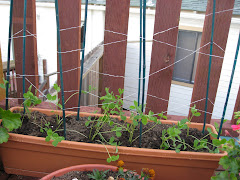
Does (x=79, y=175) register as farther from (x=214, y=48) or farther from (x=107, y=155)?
(x=214, y=48)

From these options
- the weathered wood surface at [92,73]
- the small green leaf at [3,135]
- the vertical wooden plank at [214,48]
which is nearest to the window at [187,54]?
the weathered wood surface at [92,73]

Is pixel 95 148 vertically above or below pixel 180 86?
above

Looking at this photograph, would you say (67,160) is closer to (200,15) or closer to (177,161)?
(177,161)

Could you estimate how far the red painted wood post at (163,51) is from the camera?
1.24 meters

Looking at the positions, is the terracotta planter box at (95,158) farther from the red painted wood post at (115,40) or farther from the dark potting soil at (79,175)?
the red painted wood post at (115,40)

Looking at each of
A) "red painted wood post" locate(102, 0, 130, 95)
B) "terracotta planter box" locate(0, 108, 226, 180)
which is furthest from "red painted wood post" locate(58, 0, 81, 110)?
"terracotta planter box" locate(0, 108, 226, 180)

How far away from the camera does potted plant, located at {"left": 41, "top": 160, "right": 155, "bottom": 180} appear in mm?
962

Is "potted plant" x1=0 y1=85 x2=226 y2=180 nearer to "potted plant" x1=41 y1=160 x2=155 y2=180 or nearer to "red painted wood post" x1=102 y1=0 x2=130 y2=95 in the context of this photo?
"potted plant" x1=41 y1=160 x2=155 y2=180

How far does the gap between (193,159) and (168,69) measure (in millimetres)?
519

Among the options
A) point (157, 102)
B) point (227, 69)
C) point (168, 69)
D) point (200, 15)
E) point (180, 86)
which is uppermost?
point (200, 15)

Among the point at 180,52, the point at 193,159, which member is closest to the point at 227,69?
the point at 180,52

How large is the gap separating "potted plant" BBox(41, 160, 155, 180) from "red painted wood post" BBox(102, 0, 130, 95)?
0.53 metres

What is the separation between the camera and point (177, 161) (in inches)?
42.6

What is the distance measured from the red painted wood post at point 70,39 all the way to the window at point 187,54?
3.65m
